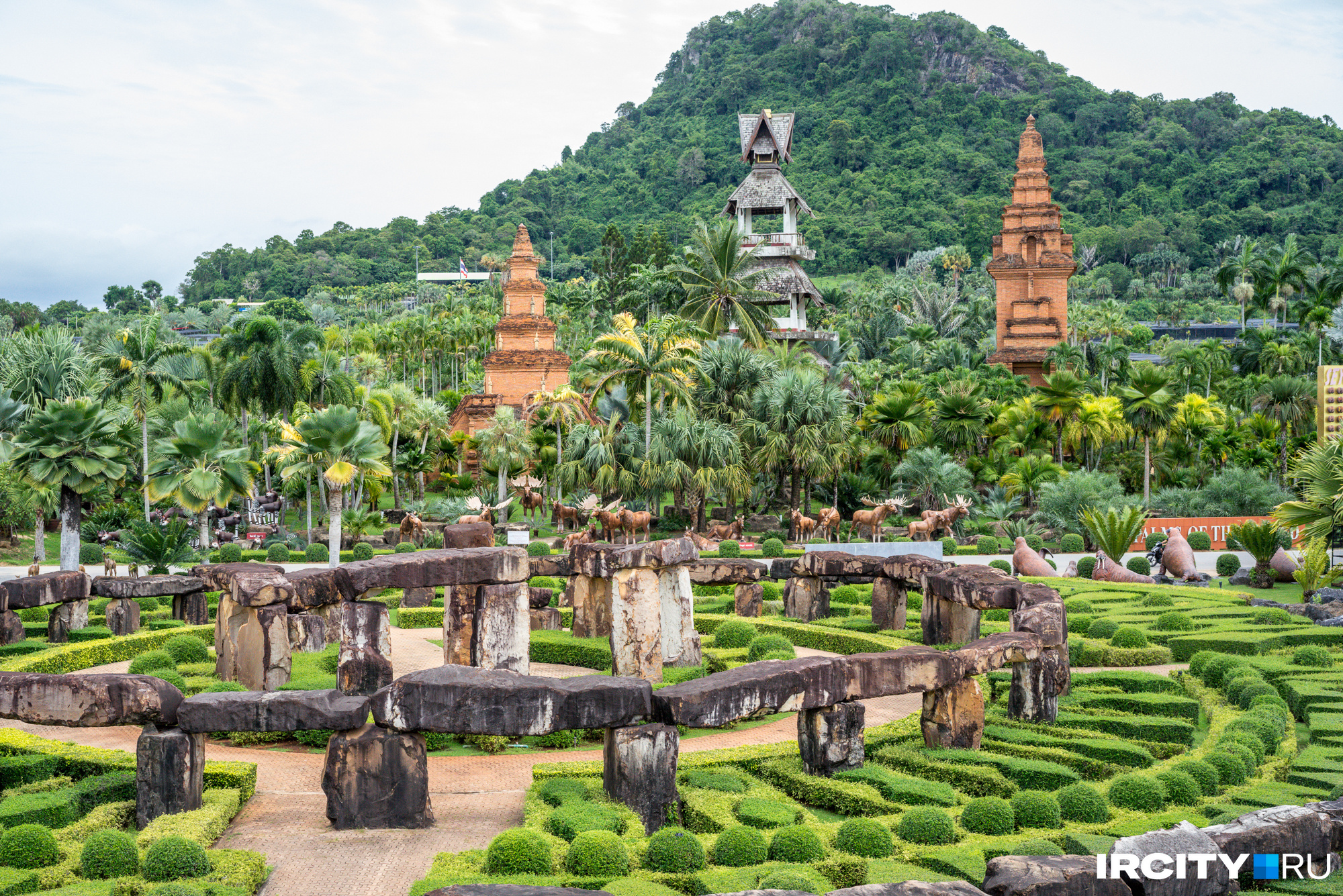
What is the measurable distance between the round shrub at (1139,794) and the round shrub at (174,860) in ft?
37.6

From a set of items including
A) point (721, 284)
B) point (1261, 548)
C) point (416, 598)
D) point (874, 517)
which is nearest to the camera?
point (416, 598)

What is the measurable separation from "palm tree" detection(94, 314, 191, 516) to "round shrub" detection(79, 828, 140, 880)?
112 ft

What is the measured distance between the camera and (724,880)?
13.5m

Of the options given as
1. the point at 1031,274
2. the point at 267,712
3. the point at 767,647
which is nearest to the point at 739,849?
the point at 267,712

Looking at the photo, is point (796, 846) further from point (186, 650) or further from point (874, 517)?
point (874, 517)

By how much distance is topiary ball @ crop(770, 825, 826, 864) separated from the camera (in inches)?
553

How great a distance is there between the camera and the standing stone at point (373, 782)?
1568 centimetres

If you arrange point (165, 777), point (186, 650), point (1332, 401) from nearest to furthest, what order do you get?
point (165, 777)
point (186, 650)
point (1332, 401)

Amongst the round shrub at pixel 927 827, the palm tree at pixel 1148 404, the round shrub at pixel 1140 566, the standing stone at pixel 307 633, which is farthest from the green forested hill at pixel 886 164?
the round shrub at pixel 927 827

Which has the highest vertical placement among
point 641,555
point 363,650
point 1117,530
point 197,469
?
point 197,469

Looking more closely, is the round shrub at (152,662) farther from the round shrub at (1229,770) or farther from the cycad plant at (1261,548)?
the cycad plant at (1261,548)

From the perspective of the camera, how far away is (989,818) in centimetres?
1510

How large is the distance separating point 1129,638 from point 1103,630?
997 millimetres

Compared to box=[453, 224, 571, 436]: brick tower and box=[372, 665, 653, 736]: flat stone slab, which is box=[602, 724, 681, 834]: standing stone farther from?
box=[453, 224, 571, 436]: brick tower
